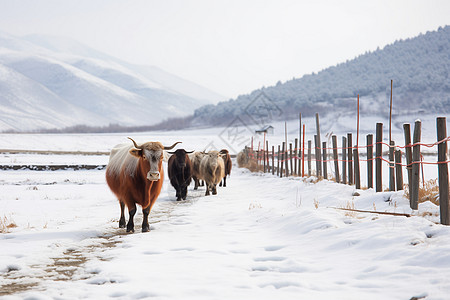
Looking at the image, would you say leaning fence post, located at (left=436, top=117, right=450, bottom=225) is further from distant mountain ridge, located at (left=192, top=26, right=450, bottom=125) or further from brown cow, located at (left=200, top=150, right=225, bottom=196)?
distant mountain ridge, located at (left=192, top=26, right=450, bottom=125)

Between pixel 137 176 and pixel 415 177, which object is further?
pixel 137 176

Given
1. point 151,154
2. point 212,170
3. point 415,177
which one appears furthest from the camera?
point 212,170

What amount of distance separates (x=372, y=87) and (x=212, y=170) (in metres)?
132

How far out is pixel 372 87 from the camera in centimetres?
13288

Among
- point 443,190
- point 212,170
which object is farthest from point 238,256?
point 212,170

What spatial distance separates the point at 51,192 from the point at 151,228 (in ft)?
24.2

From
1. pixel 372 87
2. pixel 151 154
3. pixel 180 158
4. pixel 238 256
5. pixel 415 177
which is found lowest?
pixel 238 256

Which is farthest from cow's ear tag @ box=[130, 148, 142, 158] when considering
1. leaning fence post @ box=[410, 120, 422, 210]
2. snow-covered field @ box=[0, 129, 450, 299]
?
leaning fence post @ box=[410, 120, 422, 210]

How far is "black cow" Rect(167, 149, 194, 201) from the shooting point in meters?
12.2

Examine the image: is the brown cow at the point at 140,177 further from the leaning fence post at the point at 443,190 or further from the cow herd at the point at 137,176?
the leaning fence post at the point at 443,190

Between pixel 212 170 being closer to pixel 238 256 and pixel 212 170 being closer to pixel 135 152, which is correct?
pixel 135 152

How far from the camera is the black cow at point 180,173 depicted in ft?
39.9

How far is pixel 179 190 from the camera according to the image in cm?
1215

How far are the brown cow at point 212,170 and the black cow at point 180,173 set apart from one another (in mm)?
632
